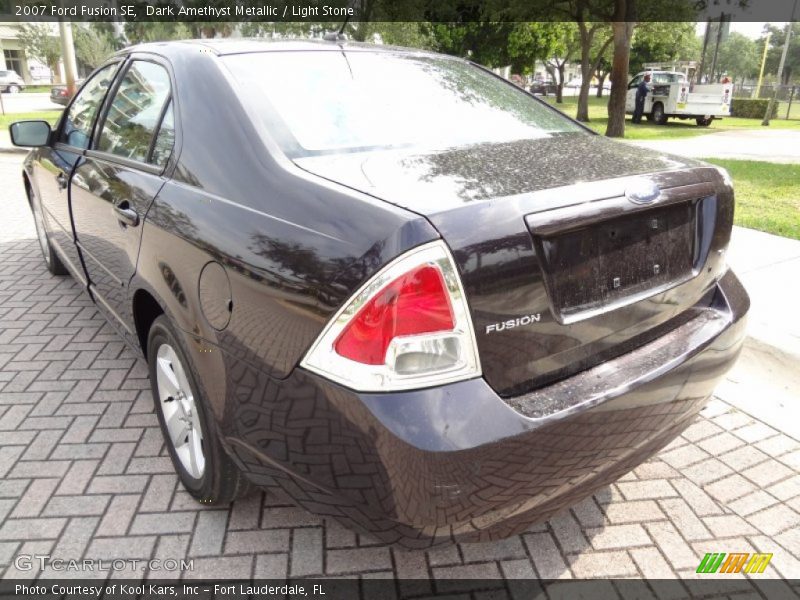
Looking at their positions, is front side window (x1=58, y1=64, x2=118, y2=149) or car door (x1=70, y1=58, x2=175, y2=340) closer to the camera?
car door (x1=70, y1=58, x2=175, y2=340)

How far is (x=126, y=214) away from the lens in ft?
8.43

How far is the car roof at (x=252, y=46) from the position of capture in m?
2.61

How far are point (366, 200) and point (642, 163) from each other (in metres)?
1.08

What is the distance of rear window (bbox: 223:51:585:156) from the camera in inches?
87.4

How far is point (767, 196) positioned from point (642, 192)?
729 centimetres

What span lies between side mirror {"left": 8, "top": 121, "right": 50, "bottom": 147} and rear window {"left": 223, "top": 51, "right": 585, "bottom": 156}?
7.26ft

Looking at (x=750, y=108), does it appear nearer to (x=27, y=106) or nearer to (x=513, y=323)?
(x=513, y=323)

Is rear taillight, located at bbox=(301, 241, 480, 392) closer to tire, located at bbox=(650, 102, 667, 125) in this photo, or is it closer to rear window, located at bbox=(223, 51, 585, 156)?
rear window, located at bbox=(223, 51, 585, 156)

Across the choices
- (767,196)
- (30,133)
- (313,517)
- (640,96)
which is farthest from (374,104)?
(640,96)

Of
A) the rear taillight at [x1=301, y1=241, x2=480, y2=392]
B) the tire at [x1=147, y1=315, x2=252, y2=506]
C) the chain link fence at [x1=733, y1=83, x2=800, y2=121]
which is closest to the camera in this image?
the rear taillight at [x1=301, y1=241, x2=480, y2=392]

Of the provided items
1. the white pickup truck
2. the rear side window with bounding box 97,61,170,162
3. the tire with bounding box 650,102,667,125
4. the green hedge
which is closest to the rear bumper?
the rear side window with bounding box 97,61,170,162

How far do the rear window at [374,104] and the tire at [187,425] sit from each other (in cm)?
89

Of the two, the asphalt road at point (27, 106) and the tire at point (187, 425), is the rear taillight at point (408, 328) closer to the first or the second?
the tire at point (187, 425)

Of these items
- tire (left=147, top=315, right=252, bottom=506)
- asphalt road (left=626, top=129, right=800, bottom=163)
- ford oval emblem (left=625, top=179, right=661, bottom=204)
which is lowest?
asphalt road (left=626, top=129, right=800, bottom=163)
